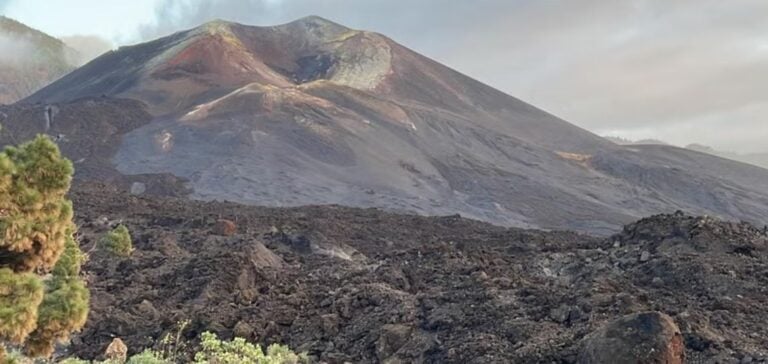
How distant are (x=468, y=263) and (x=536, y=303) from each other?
15.7 feet

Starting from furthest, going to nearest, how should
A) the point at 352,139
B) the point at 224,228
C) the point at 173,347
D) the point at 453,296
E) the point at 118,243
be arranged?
the point at 352,139 < the point at 224,228 < the point at 118,243 < the point at 453,296 < the point at 173,347

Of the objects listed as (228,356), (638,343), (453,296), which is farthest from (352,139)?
(228,356)

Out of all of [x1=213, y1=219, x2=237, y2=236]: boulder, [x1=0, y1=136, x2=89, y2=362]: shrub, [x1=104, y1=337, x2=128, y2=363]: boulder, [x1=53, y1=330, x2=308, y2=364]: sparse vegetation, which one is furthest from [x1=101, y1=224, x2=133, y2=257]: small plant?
→ [x1=0, y1=136, x2=89, y2=362]: shrub

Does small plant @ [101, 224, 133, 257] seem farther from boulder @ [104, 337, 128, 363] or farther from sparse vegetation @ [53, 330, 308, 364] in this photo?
sparse vegetation @ [53, 330, 308, 364]

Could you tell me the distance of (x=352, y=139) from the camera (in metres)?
54.3

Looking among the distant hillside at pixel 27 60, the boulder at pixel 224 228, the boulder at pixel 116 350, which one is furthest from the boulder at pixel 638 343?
the distant hillside at pixel 27 60

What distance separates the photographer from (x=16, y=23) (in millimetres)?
169500

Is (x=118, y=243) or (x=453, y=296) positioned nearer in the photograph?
(x=453, y=296)

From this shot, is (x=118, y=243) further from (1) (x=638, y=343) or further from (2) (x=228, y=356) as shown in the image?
(1) (x=638, y=343)

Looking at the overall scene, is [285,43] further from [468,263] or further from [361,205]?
[468,263]

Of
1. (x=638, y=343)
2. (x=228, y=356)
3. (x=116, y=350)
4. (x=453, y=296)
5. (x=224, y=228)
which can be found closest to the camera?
(x=228, y=356)

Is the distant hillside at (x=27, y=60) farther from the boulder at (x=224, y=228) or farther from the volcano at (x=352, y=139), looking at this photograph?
the boulder at (x=224, y=228)

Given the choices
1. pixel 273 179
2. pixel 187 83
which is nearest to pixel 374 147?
pixel 273 179

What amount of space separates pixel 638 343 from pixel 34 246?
6.01m
